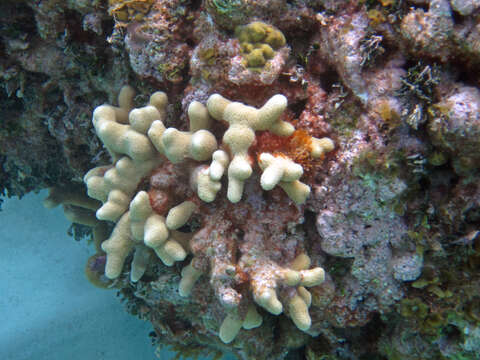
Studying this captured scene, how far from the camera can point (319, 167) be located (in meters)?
2.56

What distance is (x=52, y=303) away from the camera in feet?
32.7

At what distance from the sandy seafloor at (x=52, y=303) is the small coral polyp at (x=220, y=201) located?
663 cm

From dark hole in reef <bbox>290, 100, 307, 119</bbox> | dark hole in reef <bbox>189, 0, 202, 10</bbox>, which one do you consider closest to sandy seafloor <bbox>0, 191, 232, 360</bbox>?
dark hole in reef <bbox>290, 100, 307, 119</bbox>

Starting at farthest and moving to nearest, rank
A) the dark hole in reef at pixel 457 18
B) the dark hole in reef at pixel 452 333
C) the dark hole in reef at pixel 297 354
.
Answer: the dark hole in reef at pixel 297 354 < the dark hole in reef at pixel 452 333 < the dark hole in reef at pixel 457 18

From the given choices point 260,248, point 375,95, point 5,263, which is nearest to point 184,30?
point 375,95

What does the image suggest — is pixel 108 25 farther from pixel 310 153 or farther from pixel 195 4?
pixel 310 153

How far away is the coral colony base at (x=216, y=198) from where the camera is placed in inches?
95.4

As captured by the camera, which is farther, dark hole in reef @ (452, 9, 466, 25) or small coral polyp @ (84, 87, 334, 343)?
small coral polyp @ (84, 87, 334, 343)

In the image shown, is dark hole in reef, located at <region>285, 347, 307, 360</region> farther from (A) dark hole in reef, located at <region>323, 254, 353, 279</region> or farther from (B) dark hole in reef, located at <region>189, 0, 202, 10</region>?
(B) dark hole in reef, located at <region>189, 0, 202, 10</region>

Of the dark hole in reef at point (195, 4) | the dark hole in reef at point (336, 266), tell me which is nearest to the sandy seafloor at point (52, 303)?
the dark hole in reef at point (336, 266)

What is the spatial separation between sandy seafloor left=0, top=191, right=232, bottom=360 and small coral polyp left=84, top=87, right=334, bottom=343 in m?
6.63

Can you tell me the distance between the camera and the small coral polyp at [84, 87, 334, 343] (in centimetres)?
243

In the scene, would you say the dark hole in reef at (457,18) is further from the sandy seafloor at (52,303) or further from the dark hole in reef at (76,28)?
the sandy seafloor at (52,303)

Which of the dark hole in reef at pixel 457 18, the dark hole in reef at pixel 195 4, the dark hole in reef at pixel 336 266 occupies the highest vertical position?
the dark hole in reef at pixel 457 18
